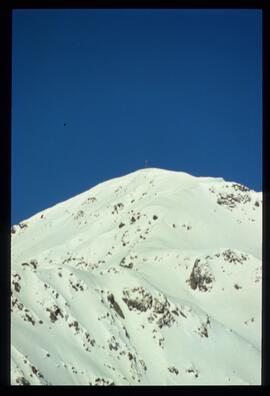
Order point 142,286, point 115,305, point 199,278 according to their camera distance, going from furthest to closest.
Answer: point 199,278, point 142,286, point 115,305

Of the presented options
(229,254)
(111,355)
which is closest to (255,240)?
(229,254)

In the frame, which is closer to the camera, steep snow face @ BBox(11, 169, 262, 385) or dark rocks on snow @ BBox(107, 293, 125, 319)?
steep snow face @ BBox(11, 169, 262, 385)

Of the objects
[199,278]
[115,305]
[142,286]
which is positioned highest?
[199,278]

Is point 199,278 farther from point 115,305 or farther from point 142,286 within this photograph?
point 115,305

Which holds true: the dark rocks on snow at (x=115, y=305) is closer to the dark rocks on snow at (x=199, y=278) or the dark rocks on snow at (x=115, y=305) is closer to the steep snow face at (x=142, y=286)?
the steep snow face at (x=142, y=286)

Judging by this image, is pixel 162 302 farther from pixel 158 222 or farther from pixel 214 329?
pixel 158 222

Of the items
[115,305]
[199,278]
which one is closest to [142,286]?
[115,305]

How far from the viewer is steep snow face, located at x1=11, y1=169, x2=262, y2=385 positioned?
19609 mm

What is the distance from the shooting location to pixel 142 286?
2666 centimetres

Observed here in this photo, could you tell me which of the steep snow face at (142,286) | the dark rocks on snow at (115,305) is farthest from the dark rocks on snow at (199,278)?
the dark rocks on snow at (115,305)

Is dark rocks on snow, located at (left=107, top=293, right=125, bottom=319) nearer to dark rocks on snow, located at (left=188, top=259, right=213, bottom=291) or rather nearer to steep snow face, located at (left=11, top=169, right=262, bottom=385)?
steep snow face, located at (left=11, top=169, right=262, bottom=385)

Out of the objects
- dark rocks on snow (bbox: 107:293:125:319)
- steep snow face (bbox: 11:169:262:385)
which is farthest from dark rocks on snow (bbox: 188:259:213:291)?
dark rocks on snow (bbox: 107:293:125:319)

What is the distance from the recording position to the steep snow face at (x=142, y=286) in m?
19.6

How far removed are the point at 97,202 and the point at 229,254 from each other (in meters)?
11.0
